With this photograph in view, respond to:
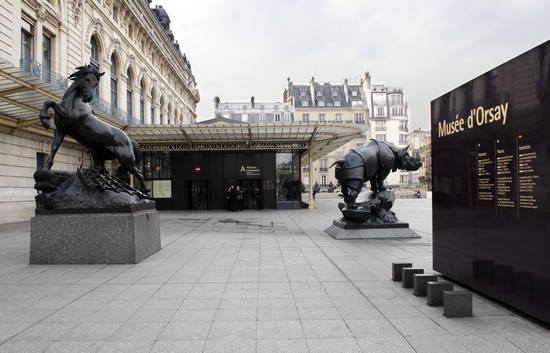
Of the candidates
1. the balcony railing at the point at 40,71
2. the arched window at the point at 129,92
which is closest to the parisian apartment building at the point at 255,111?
the arched window at the point at 129,92

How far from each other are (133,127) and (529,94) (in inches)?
896

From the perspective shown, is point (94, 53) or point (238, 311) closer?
point (238, 311)

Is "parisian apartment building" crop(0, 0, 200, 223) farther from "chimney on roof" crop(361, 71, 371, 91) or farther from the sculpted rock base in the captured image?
"chimney on roof" crop(361, 71, 371, 91)

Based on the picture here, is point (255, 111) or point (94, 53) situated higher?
point (255, 111)

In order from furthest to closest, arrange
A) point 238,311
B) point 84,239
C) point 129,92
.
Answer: point 129,92 → point 84,239 → point 238,311

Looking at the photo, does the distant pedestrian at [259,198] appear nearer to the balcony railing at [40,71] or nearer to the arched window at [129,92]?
the arched window at [129,92]

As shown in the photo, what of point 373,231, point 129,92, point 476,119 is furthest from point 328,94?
point 476,119

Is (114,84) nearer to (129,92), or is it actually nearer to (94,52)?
Answer: (129,92)

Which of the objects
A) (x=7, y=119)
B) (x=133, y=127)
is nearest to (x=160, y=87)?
(x=133, y=127)

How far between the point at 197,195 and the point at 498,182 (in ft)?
83.8

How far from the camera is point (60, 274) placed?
705cm

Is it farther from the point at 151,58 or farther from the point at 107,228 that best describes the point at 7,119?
the point at 151,58

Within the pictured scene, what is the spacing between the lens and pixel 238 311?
4.92 m

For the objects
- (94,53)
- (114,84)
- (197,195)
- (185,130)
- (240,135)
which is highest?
(94,53)
